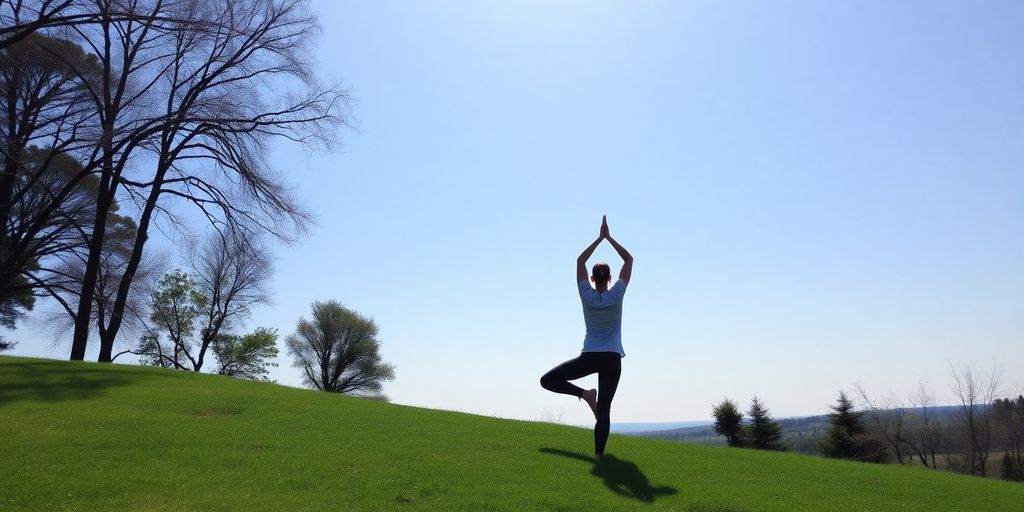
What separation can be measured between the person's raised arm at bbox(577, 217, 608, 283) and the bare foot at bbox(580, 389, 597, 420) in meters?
1.60

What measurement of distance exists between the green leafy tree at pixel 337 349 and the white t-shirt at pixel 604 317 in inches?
2007

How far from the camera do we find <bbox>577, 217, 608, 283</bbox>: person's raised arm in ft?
26.9

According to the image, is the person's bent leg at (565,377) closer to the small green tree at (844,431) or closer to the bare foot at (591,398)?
the bare foot at (591,398)

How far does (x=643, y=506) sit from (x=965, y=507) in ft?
16.7

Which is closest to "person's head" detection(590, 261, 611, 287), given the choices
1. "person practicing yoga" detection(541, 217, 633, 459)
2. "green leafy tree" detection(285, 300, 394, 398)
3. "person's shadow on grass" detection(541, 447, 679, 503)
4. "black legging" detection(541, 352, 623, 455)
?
"person practicing yoga" detection(541, 217, 633, 459)

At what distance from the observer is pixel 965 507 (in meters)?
8.22

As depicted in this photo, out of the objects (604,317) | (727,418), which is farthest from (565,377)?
(727,418)

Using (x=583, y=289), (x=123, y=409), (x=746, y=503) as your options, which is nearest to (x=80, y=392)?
(x=123, y=409)

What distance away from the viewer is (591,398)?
8328 mm

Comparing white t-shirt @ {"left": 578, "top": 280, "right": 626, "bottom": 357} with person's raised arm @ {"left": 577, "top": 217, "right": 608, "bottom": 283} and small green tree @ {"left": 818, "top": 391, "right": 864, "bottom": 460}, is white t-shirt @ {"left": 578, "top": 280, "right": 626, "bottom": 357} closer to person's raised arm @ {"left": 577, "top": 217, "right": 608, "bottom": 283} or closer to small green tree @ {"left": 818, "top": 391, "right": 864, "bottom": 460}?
person's raised arm @ {"left": 577, "top": 217, "right": 608, "bottom": 283}

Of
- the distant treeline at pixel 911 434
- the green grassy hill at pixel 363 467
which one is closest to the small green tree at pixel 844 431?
the distant treeline at pixel 911 434

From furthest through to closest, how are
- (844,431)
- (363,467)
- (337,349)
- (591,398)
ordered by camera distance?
(337,349) < (844,431) < (591,398) < (363,467)

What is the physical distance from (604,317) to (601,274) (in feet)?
1.94

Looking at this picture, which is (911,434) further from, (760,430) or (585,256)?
(585,256)
